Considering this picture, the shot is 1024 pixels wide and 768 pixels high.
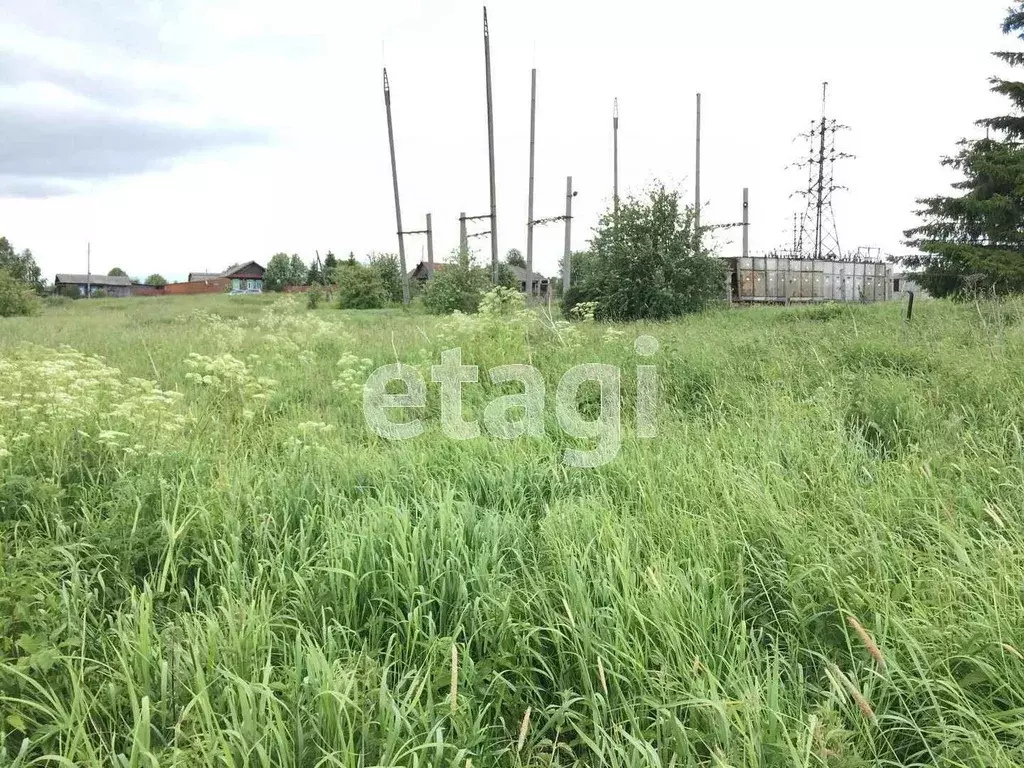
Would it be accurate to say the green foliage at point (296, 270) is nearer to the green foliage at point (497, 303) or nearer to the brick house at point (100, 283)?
the brick house at point (100, 283)

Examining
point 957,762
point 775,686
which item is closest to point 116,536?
point 775,686

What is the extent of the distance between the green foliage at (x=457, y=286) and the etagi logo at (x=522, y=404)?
44.8 feet

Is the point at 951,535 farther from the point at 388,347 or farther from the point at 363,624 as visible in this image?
the point at 388,347

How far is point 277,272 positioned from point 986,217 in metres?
73.8

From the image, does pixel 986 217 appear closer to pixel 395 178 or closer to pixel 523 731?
pixel 523 731

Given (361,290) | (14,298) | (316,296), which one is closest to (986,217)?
(361,290)

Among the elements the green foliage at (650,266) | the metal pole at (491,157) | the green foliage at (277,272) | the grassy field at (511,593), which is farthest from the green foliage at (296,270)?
the grassy field at (511,593)

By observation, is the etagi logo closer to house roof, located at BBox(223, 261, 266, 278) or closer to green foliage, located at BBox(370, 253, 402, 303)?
green foliage, located at BBox(370, 253, 402, 303)

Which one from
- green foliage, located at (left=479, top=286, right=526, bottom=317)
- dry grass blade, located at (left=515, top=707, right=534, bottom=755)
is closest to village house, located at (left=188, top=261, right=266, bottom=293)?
green foliage, located at (left=479, top=286, right=526, bottom=317)

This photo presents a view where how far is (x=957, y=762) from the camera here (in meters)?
1.46

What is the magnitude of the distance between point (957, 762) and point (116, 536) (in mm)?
2960

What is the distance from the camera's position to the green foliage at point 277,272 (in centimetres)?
7325

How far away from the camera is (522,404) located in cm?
505

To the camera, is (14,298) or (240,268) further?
(240,268)
